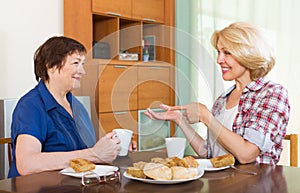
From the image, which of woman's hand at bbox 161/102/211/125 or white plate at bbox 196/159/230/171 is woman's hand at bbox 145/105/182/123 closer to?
woman's hand at bbox 161/102/211/125

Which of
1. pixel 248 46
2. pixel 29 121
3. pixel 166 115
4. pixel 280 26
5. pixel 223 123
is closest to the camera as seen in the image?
pixel 166 115

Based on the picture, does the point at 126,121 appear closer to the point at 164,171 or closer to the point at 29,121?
the point at 164,171

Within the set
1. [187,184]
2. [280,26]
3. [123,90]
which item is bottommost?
[187,184]

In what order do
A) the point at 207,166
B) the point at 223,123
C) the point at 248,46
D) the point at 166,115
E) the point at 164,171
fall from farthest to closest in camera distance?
the point at 223,123 → the point at 248,46 → the point at 207,166 → the point at 166,115 → the point at 164,171

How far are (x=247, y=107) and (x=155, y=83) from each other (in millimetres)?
524

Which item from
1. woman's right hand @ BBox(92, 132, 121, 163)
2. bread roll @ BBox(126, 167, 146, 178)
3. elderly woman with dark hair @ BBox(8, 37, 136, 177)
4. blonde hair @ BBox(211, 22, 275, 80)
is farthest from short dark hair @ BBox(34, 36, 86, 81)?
bread roll @ BBox(126, 167, 146, 178)

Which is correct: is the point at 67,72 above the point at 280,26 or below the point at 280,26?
below

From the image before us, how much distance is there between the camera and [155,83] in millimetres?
1164

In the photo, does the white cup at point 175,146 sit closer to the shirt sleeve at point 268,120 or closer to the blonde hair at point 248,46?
the shirt sleeve at point 268,120

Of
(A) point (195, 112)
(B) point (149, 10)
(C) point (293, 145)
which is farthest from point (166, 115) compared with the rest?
(B) point (149, 10)

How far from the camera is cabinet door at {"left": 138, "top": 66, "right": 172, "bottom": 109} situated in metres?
1.08

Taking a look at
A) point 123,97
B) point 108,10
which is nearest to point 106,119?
point 123,97

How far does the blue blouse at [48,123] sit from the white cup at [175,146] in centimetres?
28

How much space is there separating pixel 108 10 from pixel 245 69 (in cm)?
187
